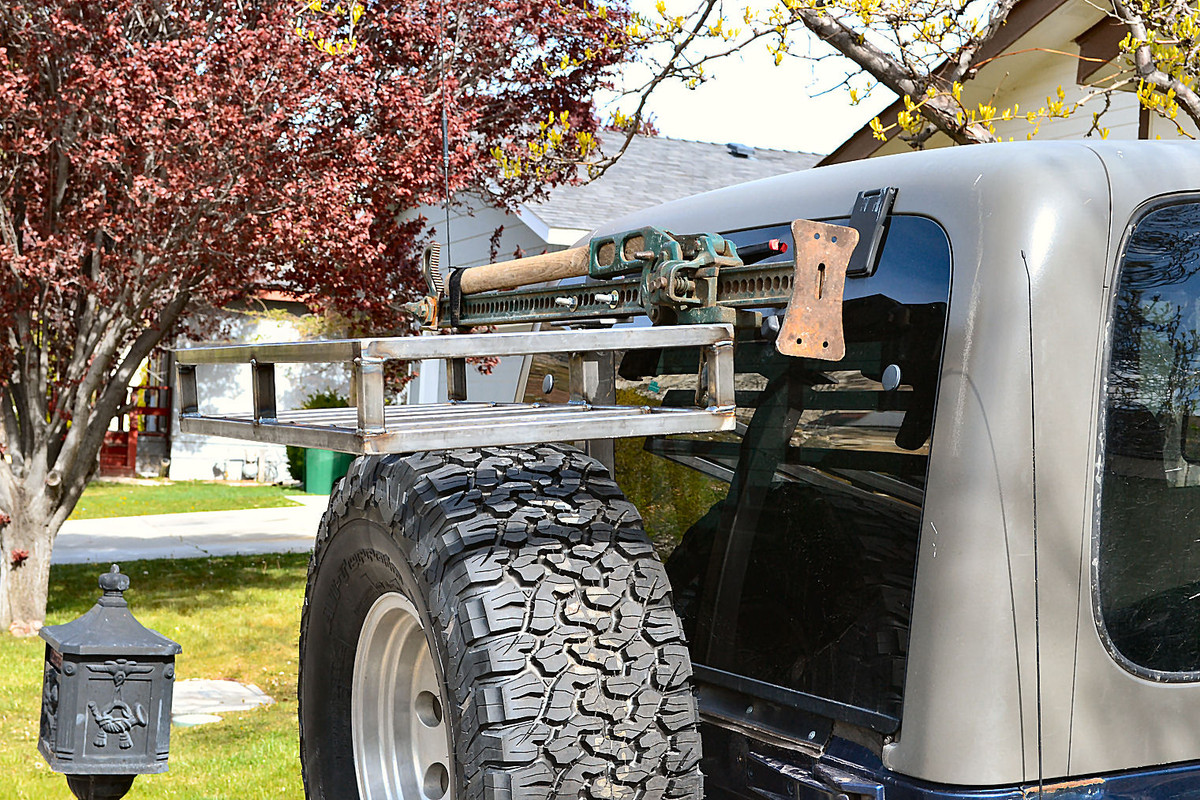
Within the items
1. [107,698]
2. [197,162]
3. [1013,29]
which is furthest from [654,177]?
[107,698]

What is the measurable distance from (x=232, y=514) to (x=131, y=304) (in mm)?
7922

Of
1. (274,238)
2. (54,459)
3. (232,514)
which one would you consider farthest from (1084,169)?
(232,514)

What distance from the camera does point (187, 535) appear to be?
13.5 metres

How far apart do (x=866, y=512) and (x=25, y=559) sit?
792cm

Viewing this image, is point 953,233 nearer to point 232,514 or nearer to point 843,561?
point 843,561

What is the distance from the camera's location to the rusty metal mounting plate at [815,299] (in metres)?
1.98

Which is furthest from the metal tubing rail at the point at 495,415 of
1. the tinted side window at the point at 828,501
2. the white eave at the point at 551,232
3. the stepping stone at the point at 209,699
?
the white eave at the point at 551,232

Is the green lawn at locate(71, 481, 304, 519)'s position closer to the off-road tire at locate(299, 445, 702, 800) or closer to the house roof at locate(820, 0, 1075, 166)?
the house roof at locate(820, 0, 1075, 166)

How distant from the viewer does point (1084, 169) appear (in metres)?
1.88

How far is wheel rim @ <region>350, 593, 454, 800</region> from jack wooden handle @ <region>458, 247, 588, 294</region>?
0.79m

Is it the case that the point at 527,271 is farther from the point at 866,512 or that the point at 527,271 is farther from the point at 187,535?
the point at 187,535

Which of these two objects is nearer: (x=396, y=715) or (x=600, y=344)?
(x=600, y=344)

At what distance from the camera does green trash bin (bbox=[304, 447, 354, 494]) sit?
57.8ft

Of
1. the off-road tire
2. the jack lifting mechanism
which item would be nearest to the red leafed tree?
the jack lifting mechanism
